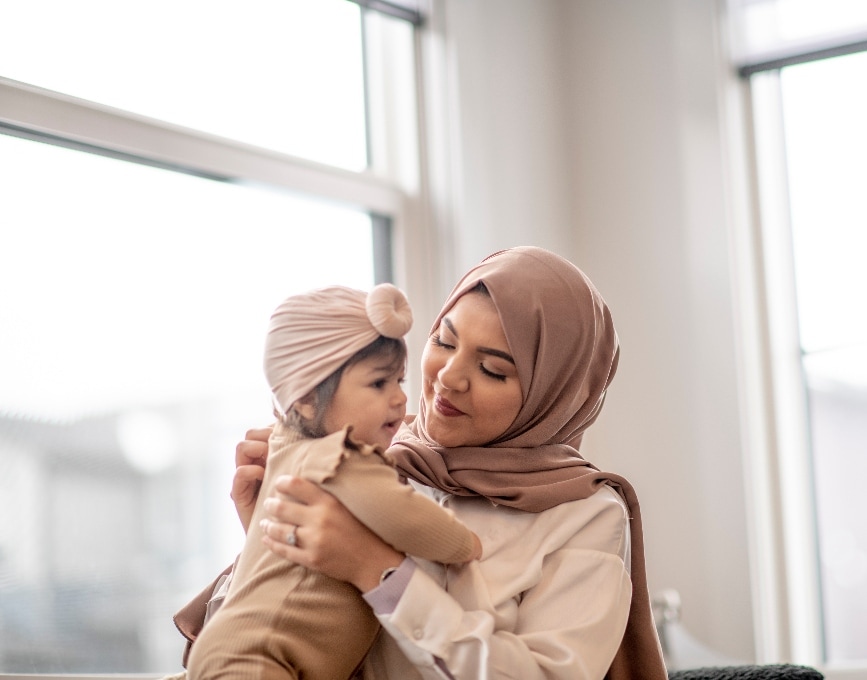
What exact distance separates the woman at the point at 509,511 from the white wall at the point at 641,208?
1.37 metres

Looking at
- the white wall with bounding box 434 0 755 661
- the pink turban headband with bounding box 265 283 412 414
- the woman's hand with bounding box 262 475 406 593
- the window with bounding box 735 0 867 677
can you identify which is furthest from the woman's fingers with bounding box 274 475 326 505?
the window with bounding box 735 0 867 677

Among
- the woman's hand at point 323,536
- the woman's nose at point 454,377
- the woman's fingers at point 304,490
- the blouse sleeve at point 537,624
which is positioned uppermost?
the woman's nose at point 454,377

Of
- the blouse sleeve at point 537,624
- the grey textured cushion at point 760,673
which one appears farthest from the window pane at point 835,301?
the blouse sleeve at point 537,624

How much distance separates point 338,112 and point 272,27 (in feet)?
1.04

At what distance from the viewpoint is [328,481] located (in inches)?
58.1

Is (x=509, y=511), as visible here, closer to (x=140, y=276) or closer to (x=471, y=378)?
(x=471, y=378)

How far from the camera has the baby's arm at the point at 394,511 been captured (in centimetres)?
144

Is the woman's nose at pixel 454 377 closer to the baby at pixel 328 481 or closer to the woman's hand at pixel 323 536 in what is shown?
the baby at pixel 328 481

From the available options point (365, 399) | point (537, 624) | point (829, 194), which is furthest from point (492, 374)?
point (829, 194)

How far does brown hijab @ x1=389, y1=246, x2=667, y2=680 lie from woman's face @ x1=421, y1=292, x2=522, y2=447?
0.03m

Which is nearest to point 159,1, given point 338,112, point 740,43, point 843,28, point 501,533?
point 338,112

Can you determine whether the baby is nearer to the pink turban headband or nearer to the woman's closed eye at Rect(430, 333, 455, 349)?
the pink turban headband

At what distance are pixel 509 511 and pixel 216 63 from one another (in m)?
1.61

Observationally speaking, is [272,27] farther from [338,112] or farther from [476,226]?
[476,226]
